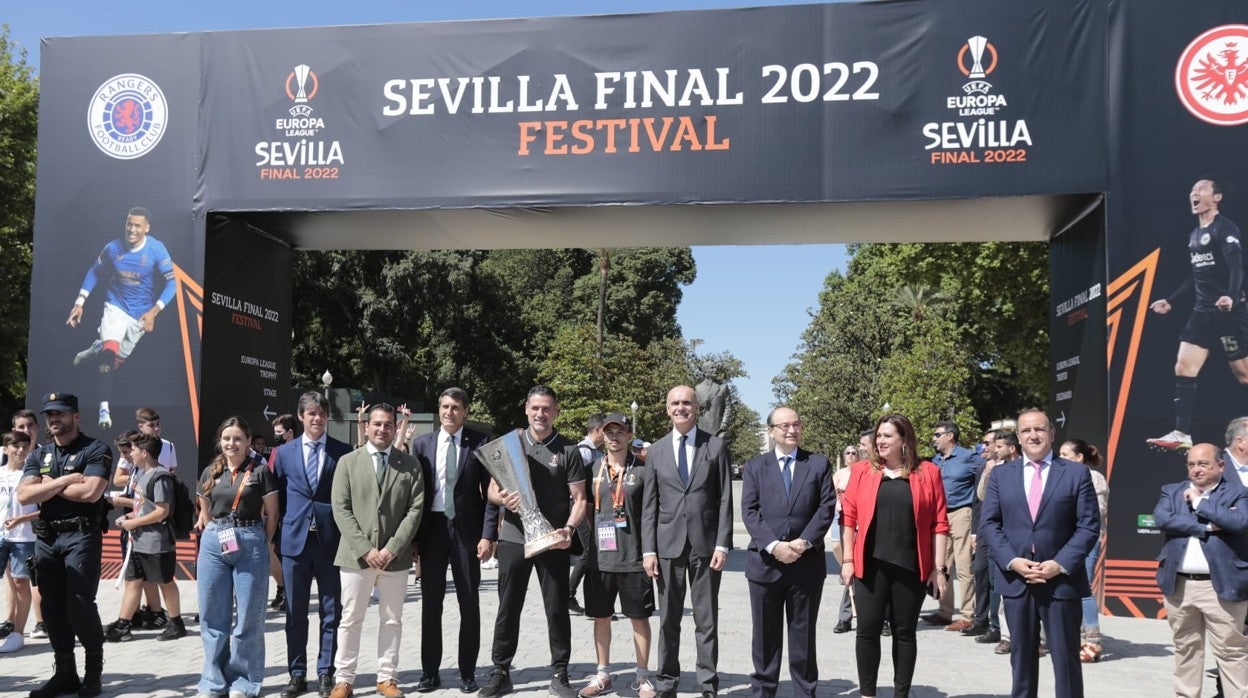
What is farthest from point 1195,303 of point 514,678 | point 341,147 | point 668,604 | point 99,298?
point 99,298

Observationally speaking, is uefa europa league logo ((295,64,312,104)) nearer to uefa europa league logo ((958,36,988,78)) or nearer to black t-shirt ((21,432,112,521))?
black t-shirt ((21,432,112,521))

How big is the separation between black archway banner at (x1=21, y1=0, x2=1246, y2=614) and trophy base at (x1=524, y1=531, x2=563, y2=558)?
5.11m

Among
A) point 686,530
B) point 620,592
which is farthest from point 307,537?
point 686,530

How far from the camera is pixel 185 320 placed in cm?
1143

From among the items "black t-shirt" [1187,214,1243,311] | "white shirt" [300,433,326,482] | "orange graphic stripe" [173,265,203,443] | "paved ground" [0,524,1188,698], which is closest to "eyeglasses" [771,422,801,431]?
"paved ground" [0,524,1188,698]

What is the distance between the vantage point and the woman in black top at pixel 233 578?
20.6ft

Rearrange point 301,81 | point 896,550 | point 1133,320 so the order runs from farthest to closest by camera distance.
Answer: point 301,81 < point 1133,320 < point 896,550

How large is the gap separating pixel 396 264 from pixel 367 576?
30.8m

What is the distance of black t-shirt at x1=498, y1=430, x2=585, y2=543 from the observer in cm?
672

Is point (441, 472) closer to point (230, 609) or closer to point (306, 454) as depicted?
point (306, 454)

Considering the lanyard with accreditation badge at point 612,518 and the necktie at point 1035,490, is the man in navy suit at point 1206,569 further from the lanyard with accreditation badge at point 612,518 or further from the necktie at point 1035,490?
the lanyard with accreditation badge at point 612,518

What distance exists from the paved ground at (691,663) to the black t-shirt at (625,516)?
0.85 meters

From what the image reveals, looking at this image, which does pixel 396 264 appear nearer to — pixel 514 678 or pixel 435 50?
pixel 435 50

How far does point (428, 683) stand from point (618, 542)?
1.50 m
